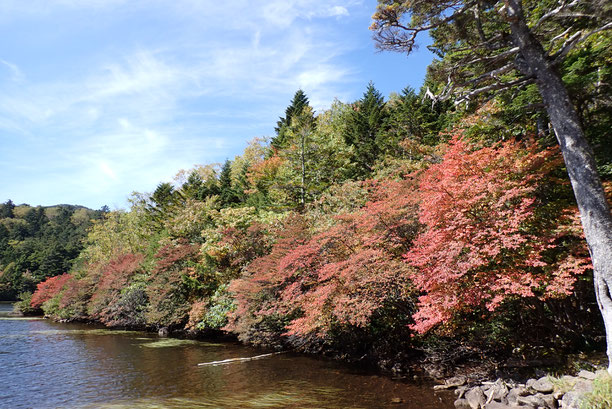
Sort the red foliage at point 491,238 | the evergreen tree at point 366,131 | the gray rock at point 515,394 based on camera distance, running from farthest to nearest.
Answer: the evergreen tree at point 366,131, the red foliage at point 491,238, the gray rock at point 515,394

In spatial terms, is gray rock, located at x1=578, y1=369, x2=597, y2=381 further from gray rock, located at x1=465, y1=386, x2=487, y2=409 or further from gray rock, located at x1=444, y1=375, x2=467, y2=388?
gray rock, located at x1=444, y1=375, x2=467, y2=388

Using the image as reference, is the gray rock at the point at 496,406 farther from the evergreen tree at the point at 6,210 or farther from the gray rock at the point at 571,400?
the evergreen tree at the point at 6,210

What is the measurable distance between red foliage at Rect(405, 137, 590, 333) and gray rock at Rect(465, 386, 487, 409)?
5.47ft

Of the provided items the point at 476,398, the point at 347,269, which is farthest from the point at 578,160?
the point at 347,269

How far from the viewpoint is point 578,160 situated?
748cm

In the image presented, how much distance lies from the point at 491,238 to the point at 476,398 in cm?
370

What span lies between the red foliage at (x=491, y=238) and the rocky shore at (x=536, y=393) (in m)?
1.68

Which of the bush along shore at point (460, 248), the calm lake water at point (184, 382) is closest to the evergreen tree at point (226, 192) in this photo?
the bush along shore at point (460, 248)

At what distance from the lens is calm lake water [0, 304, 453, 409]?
845cm

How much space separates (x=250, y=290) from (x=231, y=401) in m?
6.25

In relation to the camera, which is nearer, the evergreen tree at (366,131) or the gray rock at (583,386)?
the gray rock at (583,386)

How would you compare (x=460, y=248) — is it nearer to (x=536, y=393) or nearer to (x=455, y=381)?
(x=536, y=393)

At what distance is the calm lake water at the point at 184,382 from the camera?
8.45 m

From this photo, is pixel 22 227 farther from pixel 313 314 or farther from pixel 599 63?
pixel 599 63
